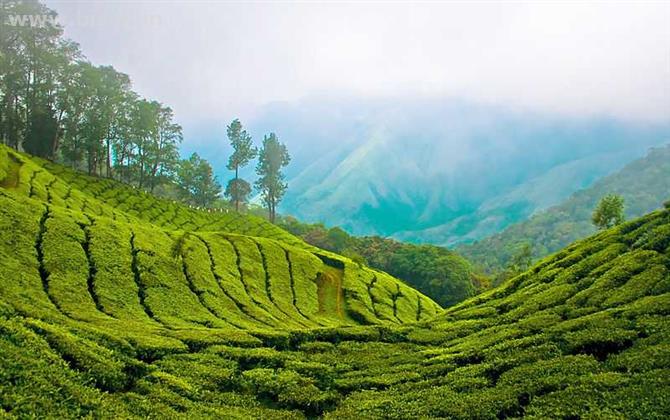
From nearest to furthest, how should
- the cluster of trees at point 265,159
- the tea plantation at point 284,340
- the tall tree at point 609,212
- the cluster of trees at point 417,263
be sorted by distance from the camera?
the tea plantation at point 284,340, the tall tree at point 609,212, the cluster of trees at point 417,263, the cluster of trees at point 265,159

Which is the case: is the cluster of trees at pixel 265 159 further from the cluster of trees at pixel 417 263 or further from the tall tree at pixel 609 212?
the tall tree at pixel 609 212

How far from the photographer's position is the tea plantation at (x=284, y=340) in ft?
53.8

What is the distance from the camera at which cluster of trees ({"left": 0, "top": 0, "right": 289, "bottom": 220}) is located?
82938 mm

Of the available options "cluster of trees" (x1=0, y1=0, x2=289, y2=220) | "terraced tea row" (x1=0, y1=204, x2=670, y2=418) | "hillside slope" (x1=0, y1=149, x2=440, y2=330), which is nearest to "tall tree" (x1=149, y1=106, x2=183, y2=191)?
"cluster of trees" (x1=0, y1=0, x2=289, y2=220)

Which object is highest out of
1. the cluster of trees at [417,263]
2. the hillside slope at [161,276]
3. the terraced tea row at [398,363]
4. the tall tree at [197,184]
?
the tall tree at [197,184]

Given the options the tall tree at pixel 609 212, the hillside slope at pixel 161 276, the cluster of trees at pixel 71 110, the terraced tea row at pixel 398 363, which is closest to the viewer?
the terraced tea row at pixel 398 363

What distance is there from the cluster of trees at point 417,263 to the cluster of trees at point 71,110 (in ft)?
128

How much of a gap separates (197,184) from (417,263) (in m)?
55.4

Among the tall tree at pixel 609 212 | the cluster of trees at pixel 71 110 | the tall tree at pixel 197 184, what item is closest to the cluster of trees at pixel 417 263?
the tall tree at pixel 197 184

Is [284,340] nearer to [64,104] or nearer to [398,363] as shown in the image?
[398,363]

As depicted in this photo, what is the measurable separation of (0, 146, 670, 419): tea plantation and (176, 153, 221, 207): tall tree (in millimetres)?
72407

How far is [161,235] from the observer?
47.9 metres

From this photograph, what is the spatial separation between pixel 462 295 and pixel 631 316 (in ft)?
239

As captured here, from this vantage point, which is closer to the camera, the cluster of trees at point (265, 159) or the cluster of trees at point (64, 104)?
the cluster of trees at point (64, 104)
